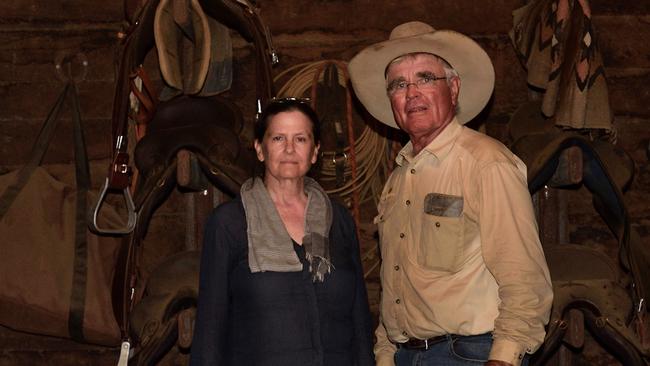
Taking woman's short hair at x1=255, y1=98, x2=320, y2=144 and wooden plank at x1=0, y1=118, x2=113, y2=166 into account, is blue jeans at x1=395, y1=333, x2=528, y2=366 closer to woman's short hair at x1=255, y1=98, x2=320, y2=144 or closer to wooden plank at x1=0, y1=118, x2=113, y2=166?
woman's short hair at x1=255, y1=98, x2=320, y2=144

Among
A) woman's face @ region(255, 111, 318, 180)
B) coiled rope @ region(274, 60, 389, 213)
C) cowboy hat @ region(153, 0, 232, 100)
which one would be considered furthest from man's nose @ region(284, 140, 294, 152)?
coiled rope @ region(274, 60, 389, 213)

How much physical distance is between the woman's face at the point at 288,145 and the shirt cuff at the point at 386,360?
2.08 ft

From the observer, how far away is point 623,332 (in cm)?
411

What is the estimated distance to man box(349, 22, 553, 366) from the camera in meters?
2.65

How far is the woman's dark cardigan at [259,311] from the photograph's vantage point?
280 cm

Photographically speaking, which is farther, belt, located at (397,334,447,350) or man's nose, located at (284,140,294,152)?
man's nose, located at (284,140,294,152)

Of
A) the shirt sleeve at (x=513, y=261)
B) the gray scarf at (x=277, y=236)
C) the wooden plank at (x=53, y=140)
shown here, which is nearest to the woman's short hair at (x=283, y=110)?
the gray scarf at (x=277, y=236)

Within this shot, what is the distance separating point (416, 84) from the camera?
9.89 ft

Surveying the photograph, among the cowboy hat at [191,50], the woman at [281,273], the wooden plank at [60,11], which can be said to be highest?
the wooden plank at [60,11]

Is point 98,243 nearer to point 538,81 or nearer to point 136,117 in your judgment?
point 136,117

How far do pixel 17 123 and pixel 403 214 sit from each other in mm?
2737

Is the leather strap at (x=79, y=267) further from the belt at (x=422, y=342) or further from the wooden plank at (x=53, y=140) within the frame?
the belt at (x=422, y=342)

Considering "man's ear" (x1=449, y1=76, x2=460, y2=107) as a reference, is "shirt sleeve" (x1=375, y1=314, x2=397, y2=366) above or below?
below

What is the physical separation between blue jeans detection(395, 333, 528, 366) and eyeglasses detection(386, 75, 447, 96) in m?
0.76
